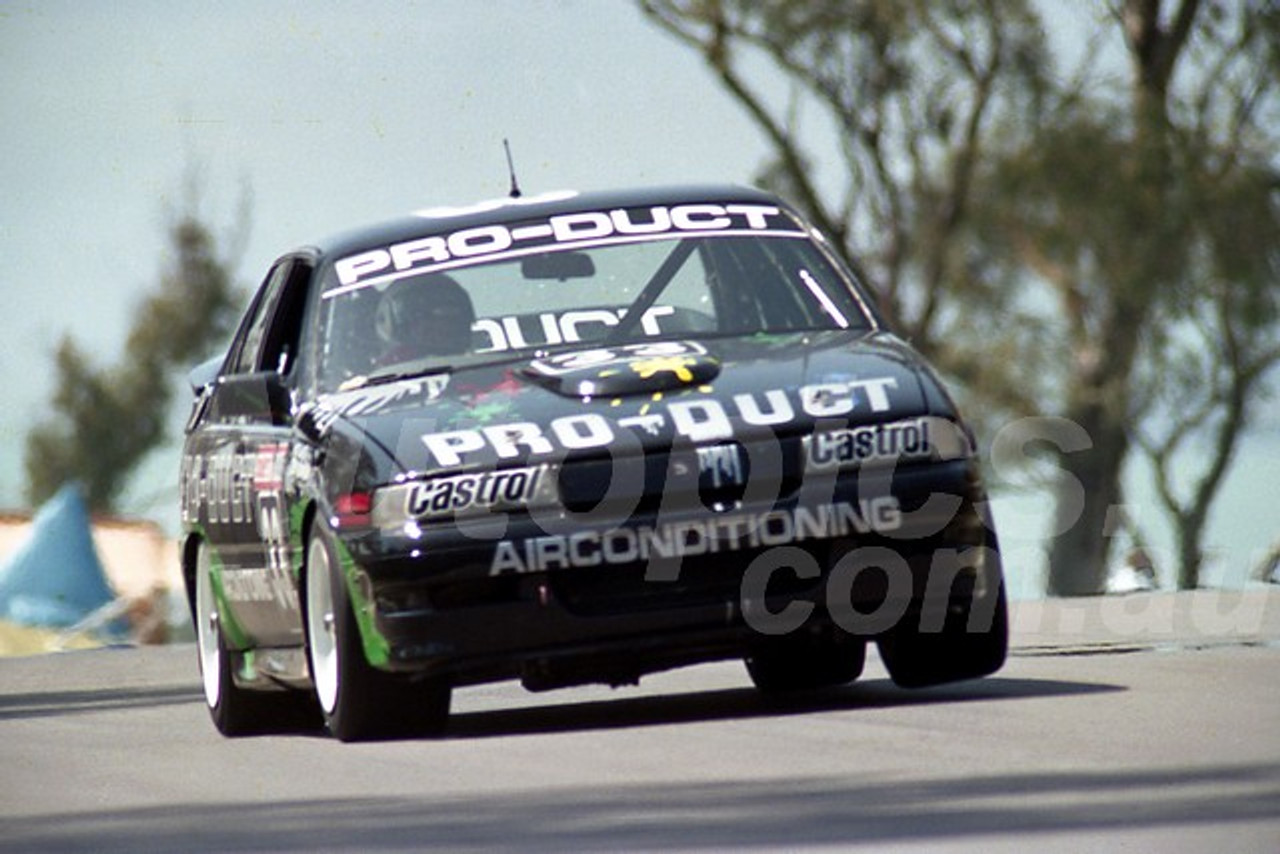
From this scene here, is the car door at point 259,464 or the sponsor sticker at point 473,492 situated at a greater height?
the sponsor sticker at point 473,492

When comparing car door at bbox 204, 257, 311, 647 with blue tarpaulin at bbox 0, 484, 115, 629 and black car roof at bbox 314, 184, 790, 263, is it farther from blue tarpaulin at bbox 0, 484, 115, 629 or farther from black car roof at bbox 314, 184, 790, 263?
blue tarpaulin at bbox 0, 484, 115, 629

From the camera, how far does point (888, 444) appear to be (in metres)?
8.04

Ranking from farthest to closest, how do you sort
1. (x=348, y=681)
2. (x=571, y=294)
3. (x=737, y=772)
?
(x=571, y=294) < (x=348, y=681) < (x=737, y=772)

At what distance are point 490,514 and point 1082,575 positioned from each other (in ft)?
79.9

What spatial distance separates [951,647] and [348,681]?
1.78 metres

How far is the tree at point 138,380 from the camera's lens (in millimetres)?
69688

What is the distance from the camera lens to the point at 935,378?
27.4ft

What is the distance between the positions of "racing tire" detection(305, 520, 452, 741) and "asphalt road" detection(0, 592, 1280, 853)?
9 cm

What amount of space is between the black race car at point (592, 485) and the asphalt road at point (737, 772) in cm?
28

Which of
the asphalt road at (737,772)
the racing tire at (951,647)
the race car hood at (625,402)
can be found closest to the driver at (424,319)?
the race car hood at (625,402)

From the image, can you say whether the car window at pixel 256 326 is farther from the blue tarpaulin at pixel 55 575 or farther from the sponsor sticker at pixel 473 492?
the blue tarpaulin at pixel 55 575

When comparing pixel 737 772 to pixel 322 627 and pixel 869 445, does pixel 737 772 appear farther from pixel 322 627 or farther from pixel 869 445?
pixel 322 627

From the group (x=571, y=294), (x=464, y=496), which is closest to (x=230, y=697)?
(x=571, y=294)

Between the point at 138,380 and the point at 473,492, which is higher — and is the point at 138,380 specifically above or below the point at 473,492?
below
